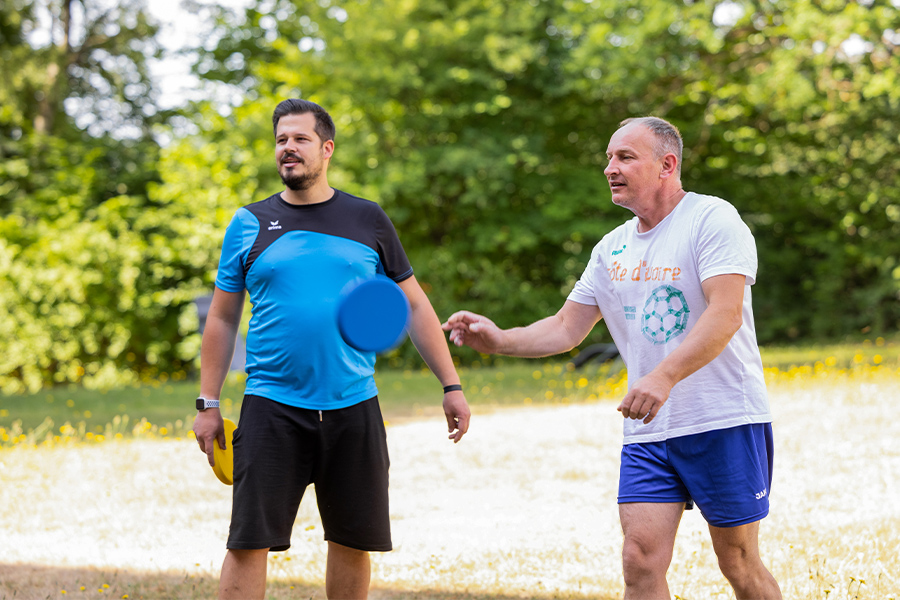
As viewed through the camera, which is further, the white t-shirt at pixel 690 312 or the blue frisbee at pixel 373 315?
the blue frisbee at pixel 373 315

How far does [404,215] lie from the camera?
62.8 feet

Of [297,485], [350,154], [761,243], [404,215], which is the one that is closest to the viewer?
[297,485]

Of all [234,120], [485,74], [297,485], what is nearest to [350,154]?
[485,74]

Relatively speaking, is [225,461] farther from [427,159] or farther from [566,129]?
[566,129]

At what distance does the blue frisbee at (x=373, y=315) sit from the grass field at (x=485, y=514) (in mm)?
2035

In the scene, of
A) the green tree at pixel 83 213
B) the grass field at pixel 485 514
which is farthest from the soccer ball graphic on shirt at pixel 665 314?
the green tree at pixel 83 213

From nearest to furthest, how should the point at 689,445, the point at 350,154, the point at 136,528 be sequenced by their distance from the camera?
the point at 689,445 → the point at 136,528 → the point at 350,154

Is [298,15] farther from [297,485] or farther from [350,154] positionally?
[297,485]

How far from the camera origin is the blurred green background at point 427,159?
58.3ft

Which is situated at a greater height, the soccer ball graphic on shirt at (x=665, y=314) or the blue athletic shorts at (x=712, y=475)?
the soccer ball graphic on shirt at (x=665, y=314)

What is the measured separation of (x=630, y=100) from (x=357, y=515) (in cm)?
1753

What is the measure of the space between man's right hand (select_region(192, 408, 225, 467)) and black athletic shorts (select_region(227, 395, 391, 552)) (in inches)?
6.2

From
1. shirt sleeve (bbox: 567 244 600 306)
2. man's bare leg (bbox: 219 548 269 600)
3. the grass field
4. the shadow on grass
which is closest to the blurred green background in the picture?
the grass field

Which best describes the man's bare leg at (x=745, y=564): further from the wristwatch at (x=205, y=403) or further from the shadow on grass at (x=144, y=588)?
the wristwatch at (x=205, y=403)
